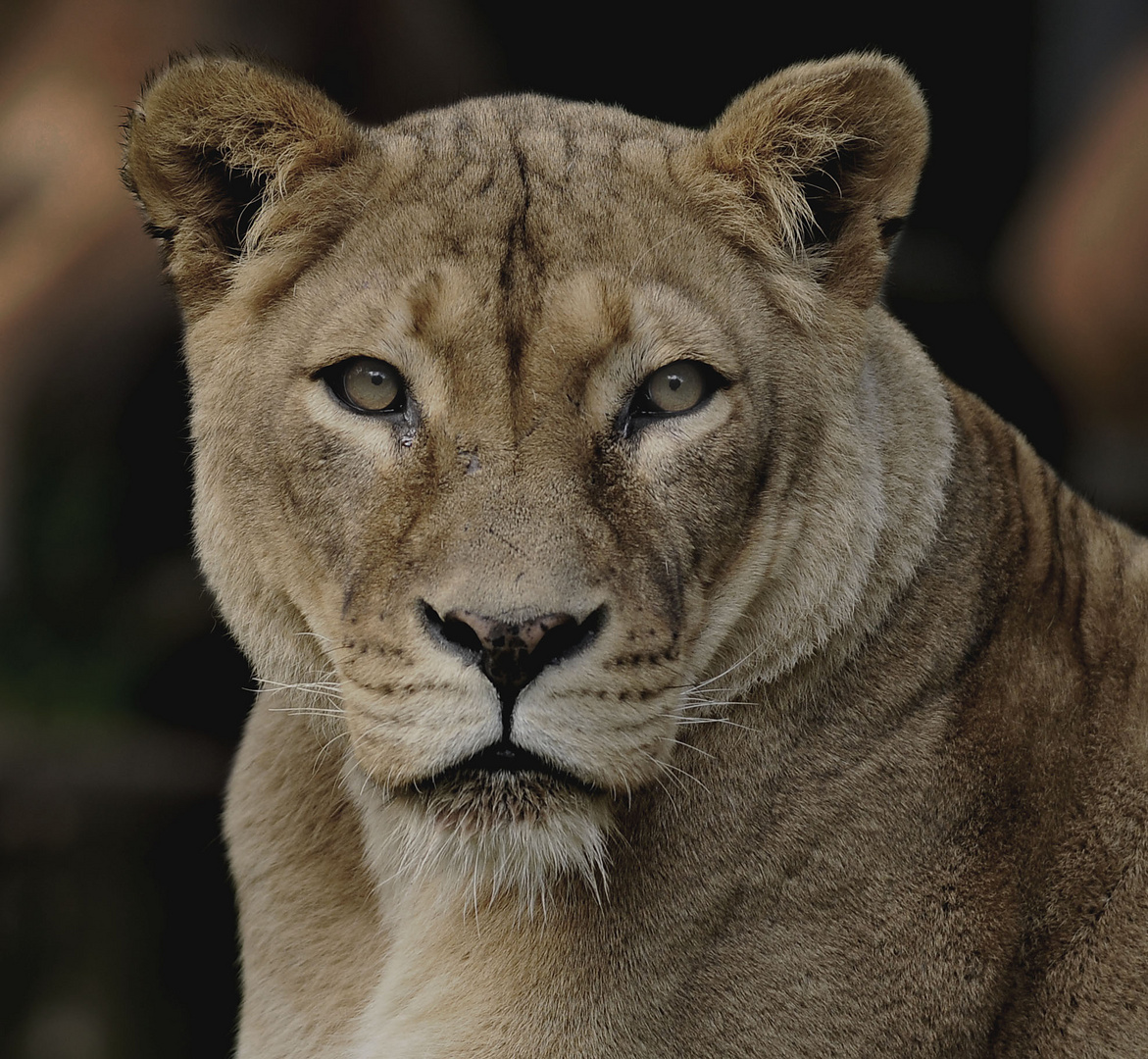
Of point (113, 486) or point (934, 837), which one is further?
point (113, 486)

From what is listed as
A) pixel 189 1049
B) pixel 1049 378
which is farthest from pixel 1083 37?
pixel 189 1049

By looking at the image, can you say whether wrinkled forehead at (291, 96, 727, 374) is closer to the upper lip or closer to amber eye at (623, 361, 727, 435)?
amber eye at (623, 361, 727, 435)

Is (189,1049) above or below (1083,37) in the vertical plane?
below

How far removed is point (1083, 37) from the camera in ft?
17.1

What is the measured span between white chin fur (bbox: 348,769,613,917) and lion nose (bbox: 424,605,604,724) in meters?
0.16

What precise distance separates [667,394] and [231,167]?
2.52 feet

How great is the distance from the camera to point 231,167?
2.26 m

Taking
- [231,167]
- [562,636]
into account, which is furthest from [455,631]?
[231,167]

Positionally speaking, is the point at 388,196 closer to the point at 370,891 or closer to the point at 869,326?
the point at 869,326

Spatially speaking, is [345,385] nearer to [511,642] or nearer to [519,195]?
[519,195]

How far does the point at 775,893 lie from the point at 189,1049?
3.20 m

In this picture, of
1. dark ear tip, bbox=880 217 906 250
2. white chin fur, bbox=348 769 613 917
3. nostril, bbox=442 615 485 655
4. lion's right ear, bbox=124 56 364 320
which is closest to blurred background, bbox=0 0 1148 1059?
lion's right ear, bbox=124 56 364 320

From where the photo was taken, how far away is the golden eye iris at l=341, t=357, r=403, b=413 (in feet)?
6.85

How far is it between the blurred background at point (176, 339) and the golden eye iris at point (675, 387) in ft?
8.11
